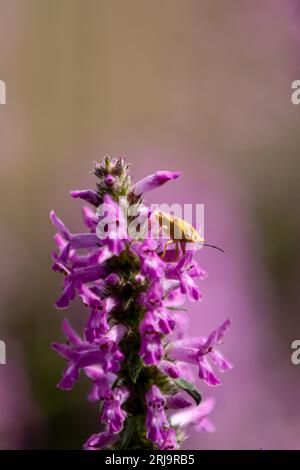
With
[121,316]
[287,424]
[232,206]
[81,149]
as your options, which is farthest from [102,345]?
[81,149]

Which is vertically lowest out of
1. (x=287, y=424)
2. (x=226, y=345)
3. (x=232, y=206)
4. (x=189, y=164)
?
(x=287, y=424)

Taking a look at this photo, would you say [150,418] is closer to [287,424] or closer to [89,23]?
[287,424]

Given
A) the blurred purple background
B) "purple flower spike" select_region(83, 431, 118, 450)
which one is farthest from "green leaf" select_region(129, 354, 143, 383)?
the blurred purple background

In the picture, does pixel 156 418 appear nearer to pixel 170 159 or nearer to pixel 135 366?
pixel 135 366

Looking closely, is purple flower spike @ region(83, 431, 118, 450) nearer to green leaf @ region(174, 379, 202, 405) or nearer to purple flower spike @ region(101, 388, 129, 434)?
purple flower spike @ region(101, 388, 129, 434)

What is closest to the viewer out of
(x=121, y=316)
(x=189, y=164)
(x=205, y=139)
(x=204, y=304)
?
(x=121, y=316)

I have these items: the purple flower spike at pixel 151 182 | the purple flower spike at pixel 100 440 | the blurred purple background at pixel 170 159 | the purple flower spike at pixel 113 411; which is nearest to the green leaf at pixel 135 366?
the purple flower spike at pixel 113 411

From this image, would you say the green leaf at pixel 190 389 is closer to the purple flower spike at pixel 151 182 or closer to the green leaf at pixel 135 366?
the green leaf at pixel 135 366
